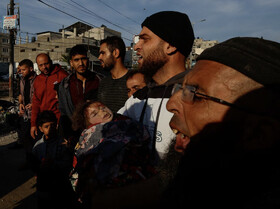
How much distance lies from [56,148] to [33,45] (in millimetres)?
56951

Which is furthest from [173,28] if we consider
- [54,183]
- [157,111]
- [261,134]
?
[54,183]

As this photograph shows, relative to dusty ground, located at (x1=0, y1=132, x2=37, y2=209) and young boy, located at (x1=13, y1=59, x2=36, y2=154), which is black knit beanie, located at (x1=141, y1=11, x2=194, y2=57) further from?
young boy, located at (x1=13, y1=59, x2=36, y2=154)

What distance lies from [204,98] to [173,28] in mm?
1317

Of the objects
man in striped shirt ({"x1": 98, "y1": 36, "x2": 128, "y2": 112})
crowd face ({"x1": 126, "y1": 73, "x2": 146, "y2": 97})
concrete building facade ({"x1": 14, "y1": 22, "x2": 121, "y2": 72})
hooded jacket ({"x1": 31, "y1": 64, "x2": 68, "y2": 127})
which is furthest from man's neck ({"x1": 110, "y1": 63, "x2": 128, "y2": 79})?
concrete building facade ({"x1": 14, "y1": 22, "x2": 121, "y2": 72})

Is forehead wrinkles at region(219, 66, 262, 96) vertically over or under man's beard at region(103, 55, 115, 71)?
under

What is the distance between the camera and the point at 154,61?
2107 mm

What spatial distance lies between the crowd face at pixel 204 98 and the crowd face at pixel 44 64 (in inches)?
159

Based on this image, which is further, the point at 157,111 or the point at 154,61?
the point at 154,61

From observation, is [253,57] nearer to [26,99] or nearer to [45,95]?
[45,95]

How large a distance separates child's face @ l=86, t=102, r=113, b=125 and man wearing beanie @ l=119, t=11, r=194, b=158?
395 mm

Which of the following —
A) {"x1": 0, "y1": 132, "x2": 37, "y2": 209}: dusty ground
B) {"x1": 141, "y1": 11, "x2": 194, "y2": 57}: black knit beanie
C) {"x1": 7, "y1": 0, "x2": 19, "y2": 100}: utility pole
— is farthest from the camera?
{"x1": 7, "y1": 0, "x2": 19, "y2": 100}: utility pole

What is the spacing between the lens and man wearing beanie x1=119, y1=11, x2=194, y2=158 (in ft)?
6.06

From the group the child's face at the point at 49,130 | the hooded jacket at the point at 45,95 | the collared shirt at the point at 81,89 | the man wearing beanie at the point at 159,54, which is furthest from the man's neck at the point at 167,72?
the hooded jacket at the point at 45,95

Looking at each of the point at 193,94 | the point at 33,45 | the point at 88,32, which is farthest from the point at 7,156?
the point at 33,45
